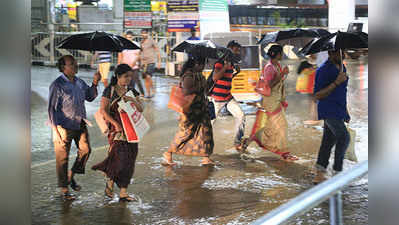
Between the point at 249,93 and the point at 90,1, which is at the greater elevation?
the point at 90,1

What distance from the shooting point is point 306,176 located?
702 centimetres

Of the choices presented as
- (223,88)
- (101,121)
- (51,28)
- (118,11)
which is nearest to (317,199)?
(101,121)

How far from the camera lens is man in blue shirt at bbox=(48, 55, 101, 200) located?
5824 mm

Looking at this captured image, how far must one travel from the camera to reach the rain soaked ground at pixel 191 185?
17.9 feet

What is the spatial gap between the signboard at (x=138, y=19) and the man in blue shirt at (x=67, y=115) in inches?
376

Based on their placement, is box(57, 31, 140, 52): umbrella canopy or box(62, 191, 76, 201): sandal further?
box(57, 31, 140, 52): umbrella canopy

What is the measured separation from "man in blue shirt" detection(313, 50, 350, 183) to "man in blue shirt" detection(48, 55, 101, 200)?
2.54 metres

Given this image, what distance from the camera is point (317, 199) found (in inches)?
67.7

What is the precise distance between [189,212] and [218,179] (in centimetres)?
132

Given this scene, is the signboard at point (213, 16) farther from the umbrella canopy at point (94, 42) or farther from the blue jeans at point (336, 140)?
the blue jeans at point (336, 140)

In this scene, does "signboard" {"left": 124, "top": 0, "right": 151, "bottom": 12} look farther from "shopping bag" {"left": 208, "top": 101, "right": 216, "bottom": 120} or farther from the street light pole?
"shopping bag" {"left": 208, "top": 101, "right": 216, "bottom": 120}

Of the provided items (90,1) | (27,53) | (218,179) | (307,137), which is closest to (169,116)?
(307,137)

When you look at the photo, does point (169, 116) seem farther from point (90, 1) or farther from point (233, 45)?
point (90, 1)

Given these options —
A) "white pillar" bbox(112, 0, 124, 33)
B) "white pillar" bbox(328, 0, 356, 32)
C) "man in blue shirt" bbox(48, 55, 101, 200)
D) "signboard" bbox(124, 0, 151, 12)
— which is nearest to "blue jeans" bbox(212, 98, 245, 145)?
"man in blue shirt" bbox(48, 55, 101, 200)
